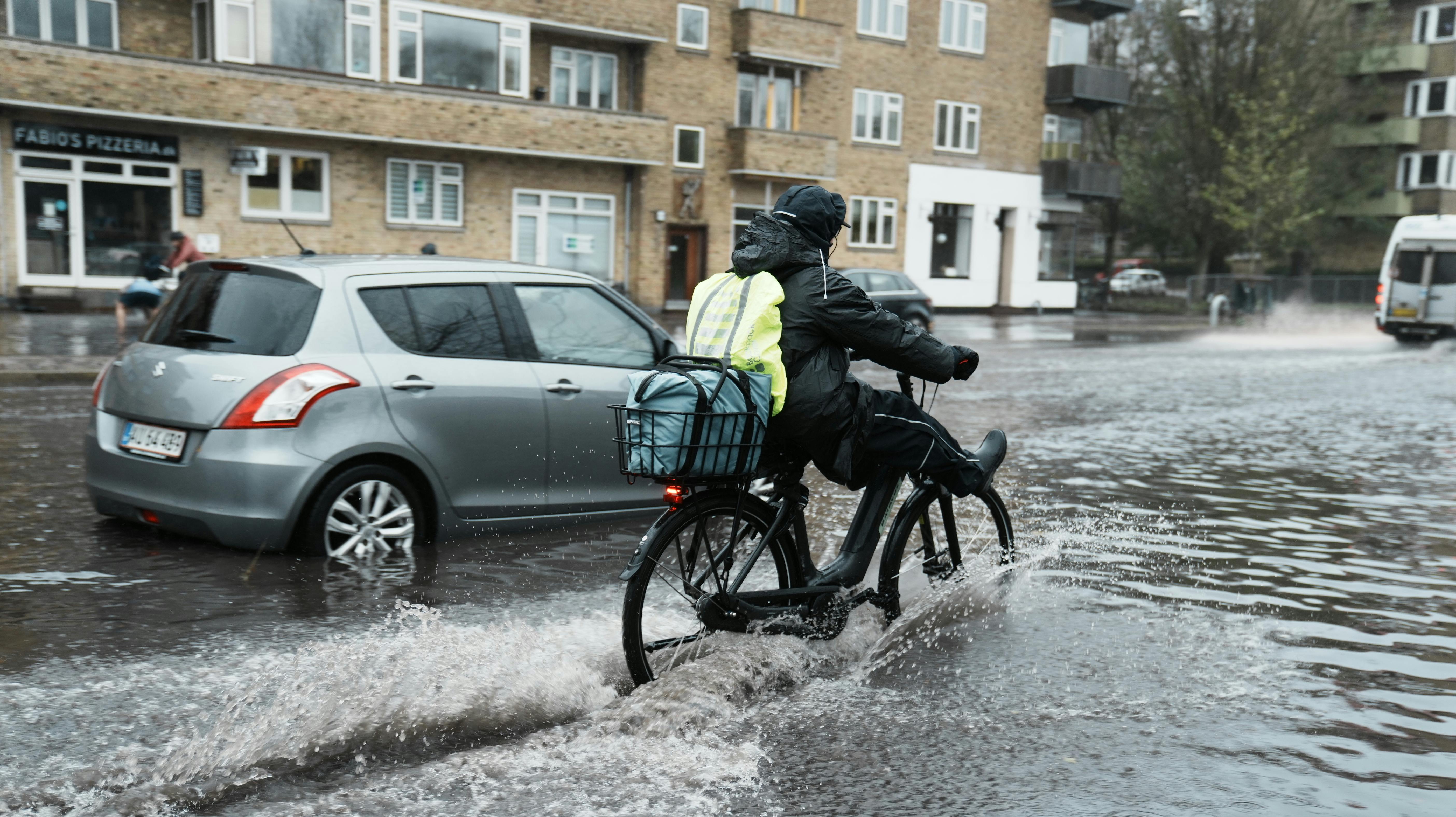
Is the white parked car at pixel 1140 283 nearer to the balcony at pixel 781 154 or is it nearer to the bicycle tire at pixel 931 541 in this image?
the balcony at pixel 781 154

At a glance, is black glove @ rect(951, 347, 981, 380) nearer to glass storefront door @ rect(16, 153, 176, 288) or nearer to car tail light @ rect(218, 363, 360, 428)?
car tail light @ rect(218, 363, 360, 428)

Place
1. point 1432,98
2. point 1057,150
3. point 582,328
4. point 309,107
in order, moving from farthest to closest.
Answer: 1. point 1432,98
2. point 1057,150
3. point 309,107
4. point 582,328

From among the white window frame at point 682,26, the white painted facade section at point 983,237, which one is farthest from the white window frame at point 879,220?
the white window frame at point 682,26

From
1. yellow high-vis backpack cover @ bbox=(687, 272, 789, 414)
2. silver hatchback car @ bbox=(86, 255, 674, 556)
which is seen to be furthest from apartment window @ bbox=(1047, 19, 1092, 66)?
yellow high-vis backpack cover @ bbox=(687, 272, 789, 414)

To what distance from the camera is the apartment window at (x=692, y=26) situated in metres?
35.6

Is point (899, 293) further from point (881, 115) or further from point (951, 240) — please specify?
point (951, 240)

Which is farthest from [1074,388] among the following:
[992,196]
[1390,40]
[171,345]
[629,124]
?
[1390,40]

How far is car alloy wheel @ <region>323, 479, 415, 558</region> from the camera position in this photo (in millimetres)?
6270

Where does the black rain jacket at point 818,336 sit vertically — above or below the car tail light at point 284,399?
above

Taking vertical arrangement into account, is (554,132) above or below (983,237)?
above

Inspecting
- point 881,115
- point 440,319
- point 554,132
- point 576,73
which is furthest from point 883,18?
point 440,319

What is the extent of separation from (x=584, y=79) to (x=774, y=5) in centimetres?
710

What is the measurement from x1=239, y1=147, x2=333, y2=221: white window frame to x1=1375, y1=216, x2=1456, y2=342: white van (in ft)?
82.4

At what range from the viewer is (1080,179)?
45.7m
